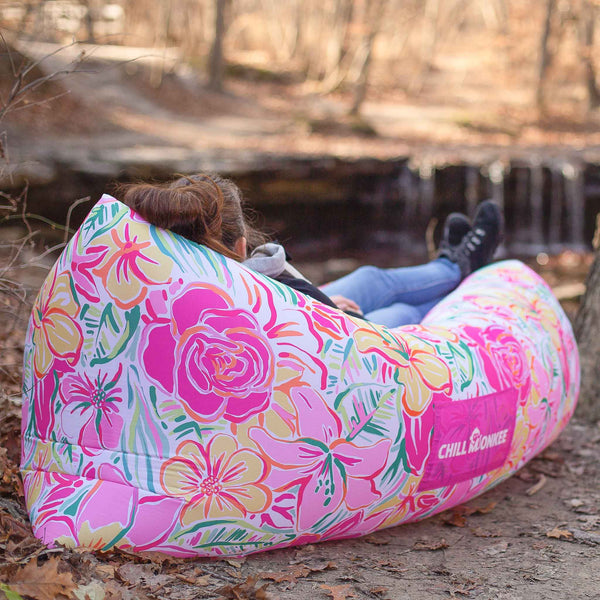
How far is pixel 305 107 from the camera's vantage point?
72.2 feet

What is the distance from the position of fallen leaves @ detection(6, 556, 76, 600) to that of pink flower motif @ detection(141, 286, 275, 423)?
0.63m

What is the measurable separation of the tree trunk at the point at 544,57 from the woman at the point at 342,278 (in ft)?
60.7

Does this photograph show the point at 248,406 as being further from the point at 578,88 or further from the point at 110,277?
the point at 578,88

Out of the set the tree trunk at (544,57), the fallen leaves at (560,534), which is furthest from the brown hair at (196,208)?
the tree trunk at (544,57)

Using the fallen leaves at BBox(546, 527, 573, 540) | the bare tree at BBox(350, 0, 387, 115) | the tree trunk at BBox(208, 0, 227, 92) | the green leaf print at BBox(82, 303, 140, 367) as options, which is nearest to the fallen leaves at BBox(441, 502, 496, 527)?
the fallen leaves at BBox(546, 527, 573, 540)

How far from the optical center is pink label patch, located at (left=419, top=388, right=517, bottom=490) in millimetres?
2846

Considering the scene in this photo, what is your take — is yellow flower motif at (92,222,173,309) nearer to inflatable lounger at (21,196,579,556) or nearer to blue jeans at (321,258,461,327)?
inflatable lounger at (21,196,579,556)

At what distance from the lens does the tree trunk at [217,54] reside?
68.0ft

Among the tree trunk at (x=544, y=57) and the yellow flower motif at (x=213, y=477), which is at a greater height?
the tree trunk at (x=544, y=57)

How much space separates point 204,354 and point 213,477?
430 mm

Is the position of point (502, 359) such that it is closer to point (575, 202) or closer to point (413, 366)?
point (413, 366)

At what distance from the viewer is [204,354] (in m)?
2.45

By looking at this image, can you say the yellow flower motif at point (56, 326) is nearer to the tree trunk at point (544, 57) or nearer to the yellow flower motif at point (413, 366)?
the yellow flower motif at point (413, 366)

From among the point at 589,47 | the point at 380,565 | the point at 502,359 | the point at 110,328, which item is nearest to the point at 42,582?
the point at 110,328
